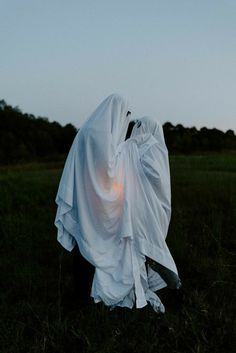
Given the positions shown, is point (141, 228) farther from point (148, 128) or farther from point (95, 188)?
point (148, 128)

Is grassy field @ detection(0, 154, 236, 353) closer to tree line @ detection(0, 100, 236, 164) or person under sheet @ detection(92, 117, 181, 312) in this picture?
person under sheet @ detection(92, 117, 181, 312)

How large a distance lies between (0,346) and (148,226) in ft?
6.15

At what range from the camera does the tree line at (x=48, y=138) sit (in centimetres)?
3500

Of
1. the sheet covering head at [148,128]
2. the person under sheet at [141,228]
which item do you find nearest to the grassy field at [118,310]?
the person under sheet at [141,228]

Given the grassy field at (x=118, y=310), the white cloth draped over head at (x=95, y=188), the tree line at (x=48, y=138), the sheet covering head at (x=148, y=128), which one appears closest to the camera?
the grassy field at (x=118, y=310)

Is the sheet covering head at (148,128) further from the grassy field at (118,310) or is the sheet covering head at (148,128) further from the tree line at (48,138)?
the tree line at (48,138)

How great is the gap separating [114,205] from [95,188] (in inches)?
10.9

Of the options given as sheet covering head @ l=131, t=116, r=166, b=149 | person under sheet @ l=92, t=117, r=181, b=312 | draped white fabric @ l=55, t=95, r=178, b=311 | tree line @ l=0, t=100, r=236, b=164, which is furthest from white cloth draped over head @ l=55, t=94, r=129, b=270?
tree line @ l=0, t=100, r=236, b=164

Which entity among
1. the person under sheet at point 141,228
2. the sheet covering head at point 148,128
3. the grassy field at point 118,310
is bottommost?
the grassy field at point 118,310

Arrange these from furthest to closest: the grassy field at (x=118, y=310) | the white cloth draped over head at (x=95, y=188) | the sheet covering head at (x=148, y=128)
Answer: the sheet covering head at (x=148, y=128), the white cloth draped over head at (x=95, y=188), the grassy field at (x=118, y=310)

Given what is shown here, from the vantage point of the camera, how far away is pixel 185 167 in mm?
16359

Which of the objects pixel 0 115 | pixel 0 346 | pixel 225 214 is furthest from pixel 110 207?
pixel 0 115

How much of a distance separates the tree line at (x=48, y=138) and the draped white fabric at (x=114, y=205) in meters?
27.7

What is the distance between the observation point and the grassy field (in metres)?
4.39
